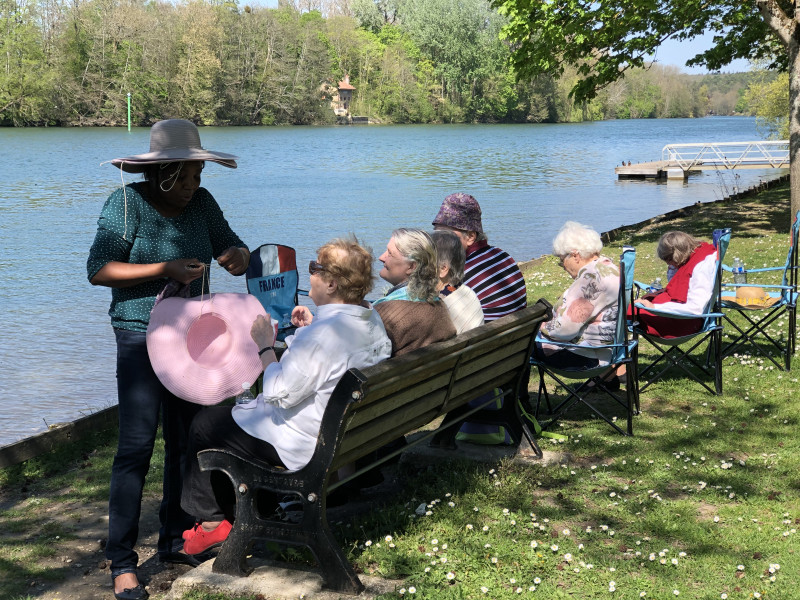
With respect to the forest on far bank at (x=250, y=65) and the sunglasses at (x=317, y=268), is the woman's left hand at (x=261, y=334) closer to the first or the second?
the sunglasses at (x=317, y=268)

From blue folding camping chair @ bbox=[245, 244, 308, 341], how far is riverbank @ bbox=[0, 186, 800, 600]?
1.26 m

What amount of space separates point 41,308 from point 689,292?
35.8ft

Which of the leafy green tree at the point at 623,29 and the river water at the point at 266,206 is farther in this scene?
the leafy green tree at the point at 623,29

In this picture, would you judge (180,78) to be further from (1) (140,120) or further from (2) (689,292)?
(2) (689,292)

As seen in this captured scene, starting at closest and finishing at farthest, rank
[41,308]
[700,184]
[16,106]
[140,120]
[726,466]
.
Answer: [726,466] < [41,308] < [700,184] < [16,106] < [140,120]

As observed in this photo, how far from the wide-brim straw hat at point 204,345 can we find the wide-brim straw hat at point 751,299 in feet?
15.9

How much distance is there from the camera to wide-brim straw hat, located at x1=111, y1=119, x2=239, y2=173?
13.0 ft

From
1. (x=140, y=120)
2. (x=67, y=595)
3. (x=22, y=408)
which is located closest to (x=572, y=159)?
(x=22, y=408)

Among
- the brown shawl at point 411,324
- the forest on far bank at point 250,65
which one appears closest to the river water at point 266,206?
the brown shawl at point 411,324

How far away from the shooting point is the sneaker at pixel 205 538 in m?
4.14

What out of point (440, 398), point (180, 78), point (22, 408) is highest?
point (180, 78)

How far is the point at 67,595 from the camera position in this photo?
4.08m

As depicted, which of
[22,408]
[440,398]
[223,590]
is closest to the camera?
[223,590]

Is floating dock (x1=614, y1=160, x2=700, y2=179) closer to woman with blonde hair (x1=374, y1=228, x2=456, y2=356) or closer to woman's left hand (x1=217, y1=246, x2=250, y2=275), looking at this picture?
woman with blonde hair (x1=374, y1=228, x2=456, y2=356)
